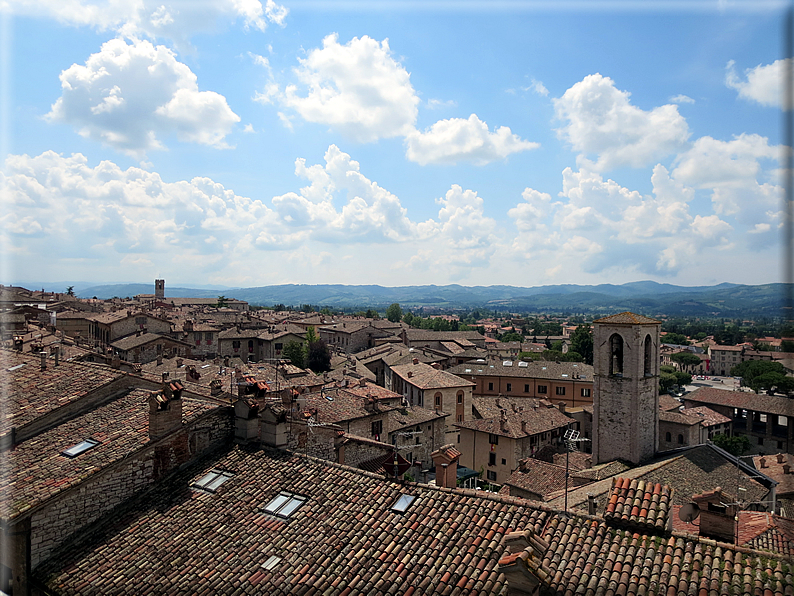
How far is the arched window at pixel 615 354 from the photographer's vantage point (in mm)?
29172

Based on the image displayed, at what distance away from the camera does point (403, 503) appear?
9242 mm

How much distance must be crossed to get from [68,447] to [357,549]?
720 centimetres

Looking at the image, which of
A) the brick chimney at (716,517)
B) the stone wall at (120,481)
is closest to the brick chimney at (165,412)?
the stone wall at (120,481)

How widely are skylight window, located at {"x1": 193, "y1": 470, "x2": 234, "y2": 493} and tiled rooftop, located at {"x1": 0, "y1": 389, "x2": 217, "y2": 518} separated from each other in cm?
142

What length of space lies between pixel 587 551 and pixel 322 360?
63.0 metres

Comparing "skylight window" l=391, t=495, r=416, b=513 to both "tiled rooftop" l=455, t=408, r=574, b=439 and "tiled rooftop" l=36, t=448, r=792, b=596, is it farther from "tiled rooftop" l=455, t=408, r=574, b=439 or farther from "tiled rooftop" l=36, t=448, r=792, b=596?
"tiled rooftop" l=455, t=408, r=574, b=439

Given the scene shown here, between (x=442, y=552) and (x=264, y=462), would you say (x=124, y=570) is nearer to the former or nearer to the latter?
(x=264, y=462)

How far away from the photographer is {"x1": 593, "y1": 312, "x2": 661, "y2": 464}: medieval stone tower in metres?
28.0

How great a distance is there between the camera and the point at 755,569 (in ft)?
20.7

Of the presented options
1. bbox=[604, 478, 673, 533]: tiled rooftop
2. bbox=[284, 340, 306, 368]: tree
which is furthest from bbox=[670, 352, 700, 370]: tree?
bbox=[604, 478, 673, 533]: tiled rooftop

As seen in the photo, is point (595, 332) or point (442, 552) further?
point (595, 332)

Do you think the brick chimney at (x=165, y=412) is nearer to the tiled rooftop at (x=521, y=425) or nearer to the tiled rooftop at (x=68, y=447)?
the tiled rooftop at (x=68, y=447)

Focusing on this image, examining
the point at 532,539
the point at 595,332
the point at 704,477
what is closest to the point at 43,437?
the point at 532,539

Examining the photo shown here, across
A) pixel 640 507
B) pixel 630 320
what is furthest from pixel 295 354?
pixel 640 507
